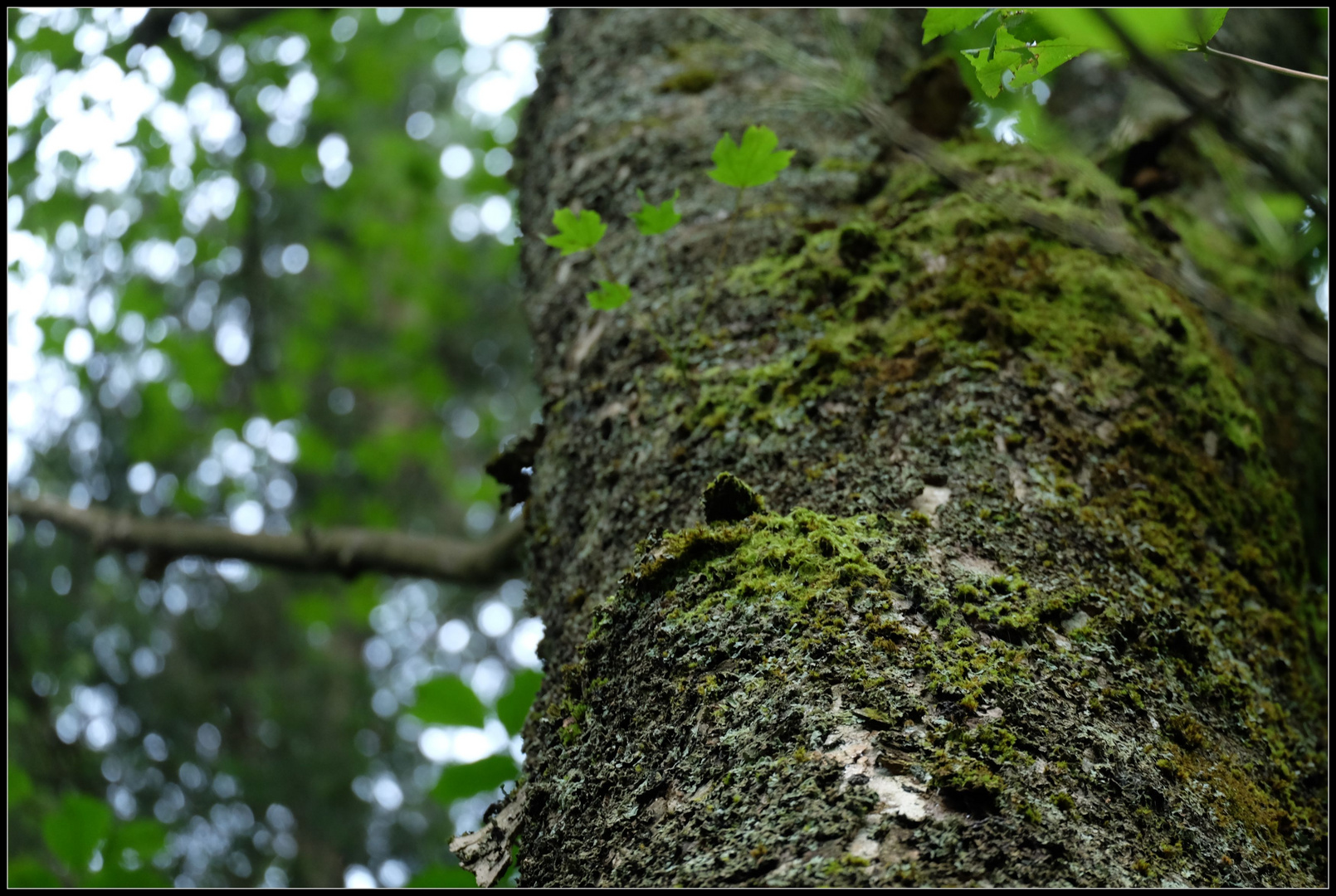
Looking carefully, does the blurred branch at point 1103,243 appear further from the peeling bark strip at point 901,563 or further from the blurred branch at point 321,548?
the blurred branch at point 321,548

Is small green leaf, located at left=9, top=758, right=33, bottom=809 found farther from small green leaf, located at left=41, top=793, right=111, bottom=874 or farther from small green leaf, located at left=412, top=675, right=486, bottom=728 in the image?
small green leaf, located at left=412, top=675, right=486, bottom=728

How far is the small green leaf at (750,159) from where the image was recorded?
123 centimetres

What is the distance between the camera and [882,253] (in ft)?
4.54

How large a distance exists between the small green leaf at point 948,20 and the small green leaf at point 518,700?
1.33 meters

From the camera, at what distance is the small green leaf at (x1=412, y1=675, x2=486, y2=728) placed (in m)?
1.87

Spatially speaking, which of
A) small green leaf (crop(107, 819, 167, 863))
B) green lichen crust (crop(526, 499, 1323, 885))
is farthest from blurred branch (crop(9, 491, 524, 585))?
green lichen crust (crop(526, 499, 1323, 885))

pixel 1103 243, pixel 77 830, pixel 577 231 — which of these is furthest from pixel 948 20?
pixel 77 830

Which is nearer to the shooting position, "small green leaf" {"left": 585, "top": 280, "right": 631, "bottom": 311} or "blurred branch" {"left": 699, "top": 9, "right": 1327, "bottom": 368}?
"blurred branch" {"left": 699, "top": 9, "right": 1327, "bottom": 368}

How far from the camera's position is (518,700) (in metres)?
1.69

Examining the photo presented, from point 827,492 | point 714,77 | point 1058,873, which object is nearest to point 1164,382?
point 827,492

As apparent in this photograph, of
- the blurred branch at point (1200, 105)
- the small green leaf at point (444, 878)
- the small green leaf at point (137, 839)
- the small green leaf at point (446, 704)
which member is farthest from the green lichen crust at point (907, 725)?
the small green leaf at point (137, 839)

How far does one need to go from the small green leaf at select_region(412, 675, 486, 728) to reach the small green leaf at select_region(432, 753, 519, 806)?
4.7 inches

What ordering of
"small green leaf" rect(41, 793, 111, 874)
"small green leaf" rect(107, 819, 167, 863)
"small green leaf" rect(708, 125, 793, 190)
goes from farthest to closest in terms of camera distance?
"small green leaf" rect(107, 819, 167, 863)
"small green leaf" rect(41, 793, 111, 874)
"small green leaf" rect(708, 125, 793, 190)

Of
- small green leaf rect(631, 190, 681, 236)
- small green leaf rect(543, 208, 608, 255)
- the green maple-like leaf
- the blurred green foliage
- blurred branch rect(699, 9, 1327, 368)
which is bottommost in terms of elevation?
the blurred green foliage
